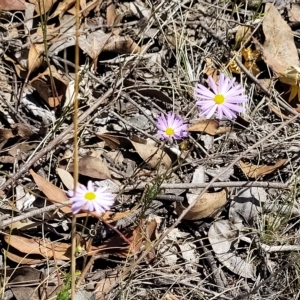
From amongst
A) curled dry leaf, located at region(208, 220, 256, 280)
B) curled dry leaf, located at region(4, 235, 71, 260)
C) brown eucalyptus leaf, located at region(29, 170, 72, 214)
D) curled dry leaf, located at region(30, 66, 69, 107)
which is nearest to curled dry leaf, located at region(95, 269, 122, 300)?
curled dry leaf, located at region(4, 235, 71, 260)

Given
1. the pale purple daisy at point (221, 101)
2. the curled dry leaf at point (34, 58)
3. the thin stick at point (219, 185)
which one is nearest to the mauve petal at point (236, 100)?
the pale purple daisy at point (221, 101)

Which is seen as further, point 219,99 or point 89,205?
point 219,99

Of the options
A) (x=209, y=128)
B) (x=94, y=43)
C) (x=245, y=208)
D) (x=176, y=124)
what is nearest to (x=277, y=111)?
(x=209, y=128)

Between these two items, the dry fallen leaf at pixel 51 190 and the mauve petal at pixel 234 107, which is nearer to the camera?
the mauve petal at pixel 234 107

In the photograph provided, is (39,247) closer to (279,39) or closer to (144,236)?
(144,236)

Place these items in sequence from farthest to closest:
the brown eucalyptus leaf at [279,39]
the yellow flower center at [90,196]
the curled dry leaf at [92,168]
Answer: the brown eucalyptus leaf at [279,39]
the curled dry leaf at [92,168]
the yellow flower center at [90,196]

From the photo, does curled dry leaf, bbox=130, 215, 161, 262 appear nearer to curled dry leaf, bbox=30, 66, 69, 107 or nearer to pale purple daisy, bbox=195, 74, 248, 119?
pale purple daisy, bbox=195, 74, 248, 119

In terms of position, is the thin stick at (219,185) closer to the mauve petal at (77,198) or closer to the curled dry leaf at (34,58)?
the mauve petal at (77,198)

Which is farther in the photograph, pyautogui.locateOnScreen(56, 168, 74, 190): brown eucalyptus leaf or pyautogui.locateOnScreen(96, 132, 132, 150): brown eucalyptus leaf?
pyautogui.locateOnScreen(96, 132, 132, 150): brown eucalyptus leaf
